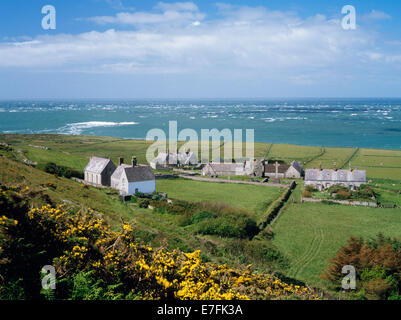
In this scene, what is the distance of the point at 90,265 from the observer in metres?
9.60

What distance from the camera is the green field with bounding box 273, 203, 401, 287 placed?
83.0 feet

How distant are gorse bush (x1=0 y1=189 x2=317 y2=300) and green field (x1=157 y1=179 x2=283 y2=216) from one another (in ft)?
103

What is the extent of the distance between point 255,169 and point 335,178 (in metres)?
16.2

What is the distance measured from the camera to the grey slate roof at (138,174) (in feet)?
147

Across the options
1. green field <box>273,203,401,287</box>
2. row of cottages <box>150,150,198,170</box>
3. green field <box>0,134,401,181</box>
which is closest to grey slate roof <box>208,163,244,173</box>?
row of cottages <box>150,150,198,170</box>

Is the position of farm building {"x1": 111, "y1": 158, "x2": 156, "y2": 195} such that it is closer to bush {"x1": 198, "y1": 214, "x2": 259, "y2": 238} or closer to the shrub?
the shrub

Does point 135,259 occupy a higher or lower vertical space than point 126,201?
higher

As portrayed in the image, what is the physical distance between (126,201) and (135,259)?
30.2 m

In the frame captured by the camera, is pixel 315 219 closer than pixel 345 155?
Yes

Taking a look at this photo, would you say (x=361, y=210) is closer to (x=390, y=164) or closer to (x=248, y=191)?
(x=248, y=191)

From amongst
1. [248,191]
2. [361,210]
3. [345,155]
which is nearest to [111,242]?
[361,210]

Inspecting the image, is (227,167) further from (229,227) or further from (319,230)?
(229,227)

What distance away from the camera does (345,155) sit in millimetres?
85250

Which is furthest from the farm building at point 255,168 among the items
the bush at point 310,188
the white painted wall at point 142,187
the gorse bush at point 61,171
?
the gorse bush at point 61,171
